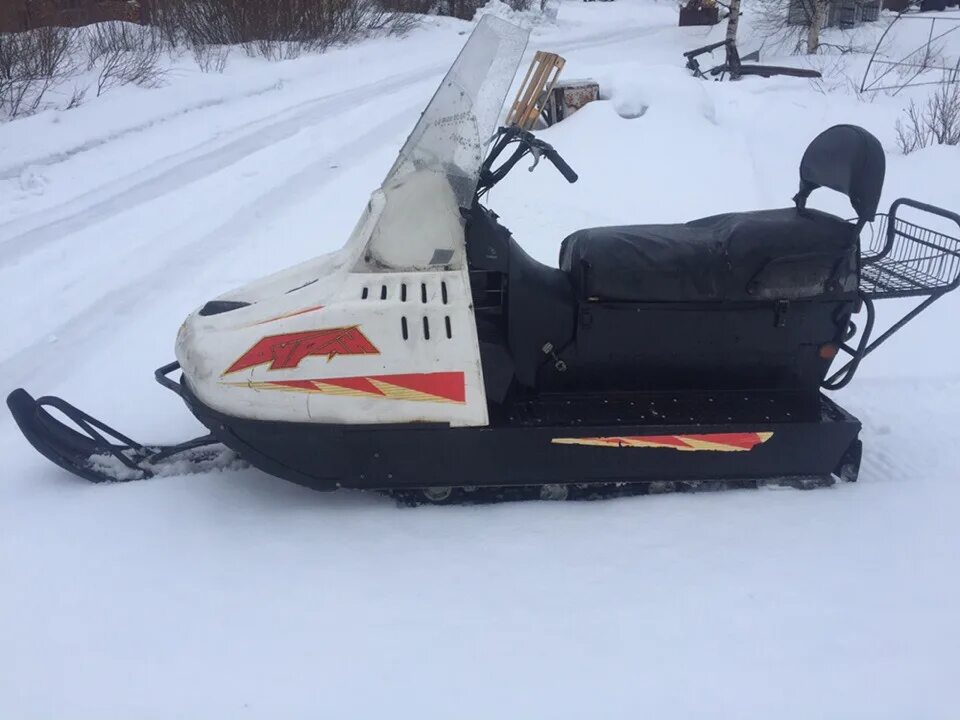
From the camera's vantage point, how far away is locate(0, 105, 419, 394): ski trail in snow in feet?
12.8

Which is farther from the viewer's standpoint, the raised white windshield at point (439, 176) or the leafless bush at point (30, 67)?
the leafless bush at point (30, 67)

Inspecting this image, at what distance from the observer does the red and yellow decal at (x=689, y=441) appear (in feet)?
8.91

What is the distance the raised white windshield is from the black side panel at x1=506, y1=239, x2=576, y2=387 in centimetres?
25

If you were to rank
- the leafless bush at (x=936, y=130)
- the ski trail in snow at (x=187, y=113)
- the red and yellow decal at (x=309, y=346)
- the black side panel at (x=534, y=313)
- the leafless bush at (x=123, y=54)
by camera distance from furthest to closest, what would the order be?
the leafless bush at (x=123, y=54) → the ski trail in snow at (x=187, y=113) → the leafless bush at (x=936, y=130) → the black side panel at (x=534, y=313) → the red and yellow decal at (x=309, y=346)

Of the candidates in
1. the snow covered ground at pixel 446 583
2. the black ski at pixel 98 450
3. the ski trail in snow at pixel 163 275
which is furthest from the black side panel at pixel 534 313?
the ski trail in snow at pixel 163 275

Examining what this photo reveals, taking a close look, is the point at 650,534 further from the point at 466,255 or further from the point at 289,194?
the point at 289,194

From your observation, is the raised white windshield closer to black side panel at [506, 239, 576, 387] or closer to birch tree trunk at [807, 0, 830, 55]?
black side panel at [506, 239, 576, 387]

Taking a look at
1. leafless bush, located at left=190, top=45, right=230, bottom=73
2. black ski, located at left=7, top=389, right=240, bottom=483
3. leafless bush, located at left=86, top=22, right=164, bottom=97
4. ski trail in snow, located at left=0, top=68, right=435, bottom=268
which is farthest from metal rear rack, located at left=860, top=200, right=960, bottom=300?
leafless bush, located at left=190, top=45, right=230, bottom=73

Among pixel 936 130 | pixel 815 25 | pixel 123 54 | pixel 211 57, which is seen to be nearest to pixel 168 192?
pixel 123 54

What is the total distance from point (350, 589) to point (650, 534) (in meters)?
1.00

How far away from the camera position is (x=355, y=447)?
265 cm

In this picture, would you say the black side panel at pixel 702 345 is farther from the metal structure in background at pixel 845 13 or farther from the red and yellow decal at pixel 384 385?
the metal structure in background at pixel 845 13

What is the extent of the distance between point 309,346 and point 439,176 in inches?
27.9

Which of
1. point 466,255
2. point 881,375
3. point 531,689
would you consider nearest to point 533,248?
point 881,375
